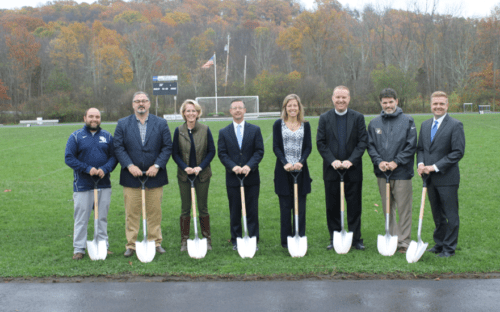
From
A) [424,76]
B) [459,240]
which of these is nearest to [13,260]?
[459,240]

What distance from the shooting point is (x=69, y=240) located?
243 inches

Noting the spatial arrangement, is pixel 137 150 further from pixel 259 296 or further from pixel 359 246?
pixel 359 246

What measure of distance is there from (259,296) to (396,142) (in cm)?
252

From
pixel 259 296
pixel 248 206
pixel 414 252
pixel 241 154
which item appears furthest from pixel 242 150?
pixel 414 252

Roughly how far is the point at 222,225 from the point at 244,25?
7602 cm

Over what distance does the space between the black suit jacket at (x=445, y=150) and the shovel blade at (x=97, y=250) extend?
13.0 feet

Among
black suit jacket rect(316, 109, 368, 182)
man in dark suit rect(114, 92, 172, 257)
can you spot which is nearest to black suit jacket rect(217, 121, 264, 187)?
man in dark suit rect(114, 92, 172, 257)

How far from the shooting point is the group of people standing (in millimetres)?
5164

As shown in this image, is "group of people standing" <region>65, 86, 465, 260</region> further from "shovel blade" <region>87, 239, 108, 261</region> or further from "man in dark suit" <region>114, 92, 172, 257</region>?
"shovel blade" <region>87, 239, 108, 261</region>

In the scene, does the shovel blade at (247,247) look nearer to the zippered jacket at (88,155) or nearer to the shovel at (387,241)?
the shovel at (387,241)

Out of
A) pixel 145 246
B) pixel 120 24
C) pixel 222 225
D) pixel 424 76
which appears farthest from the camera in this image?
pixel 120 24

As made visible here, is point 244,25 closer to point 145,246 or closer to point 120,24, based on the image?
point 120,24

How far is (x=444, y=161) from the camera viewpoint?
196 inches

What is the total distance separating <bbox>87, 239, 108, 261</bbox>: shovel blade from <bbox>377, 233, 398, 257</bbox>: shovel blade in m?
3.33
